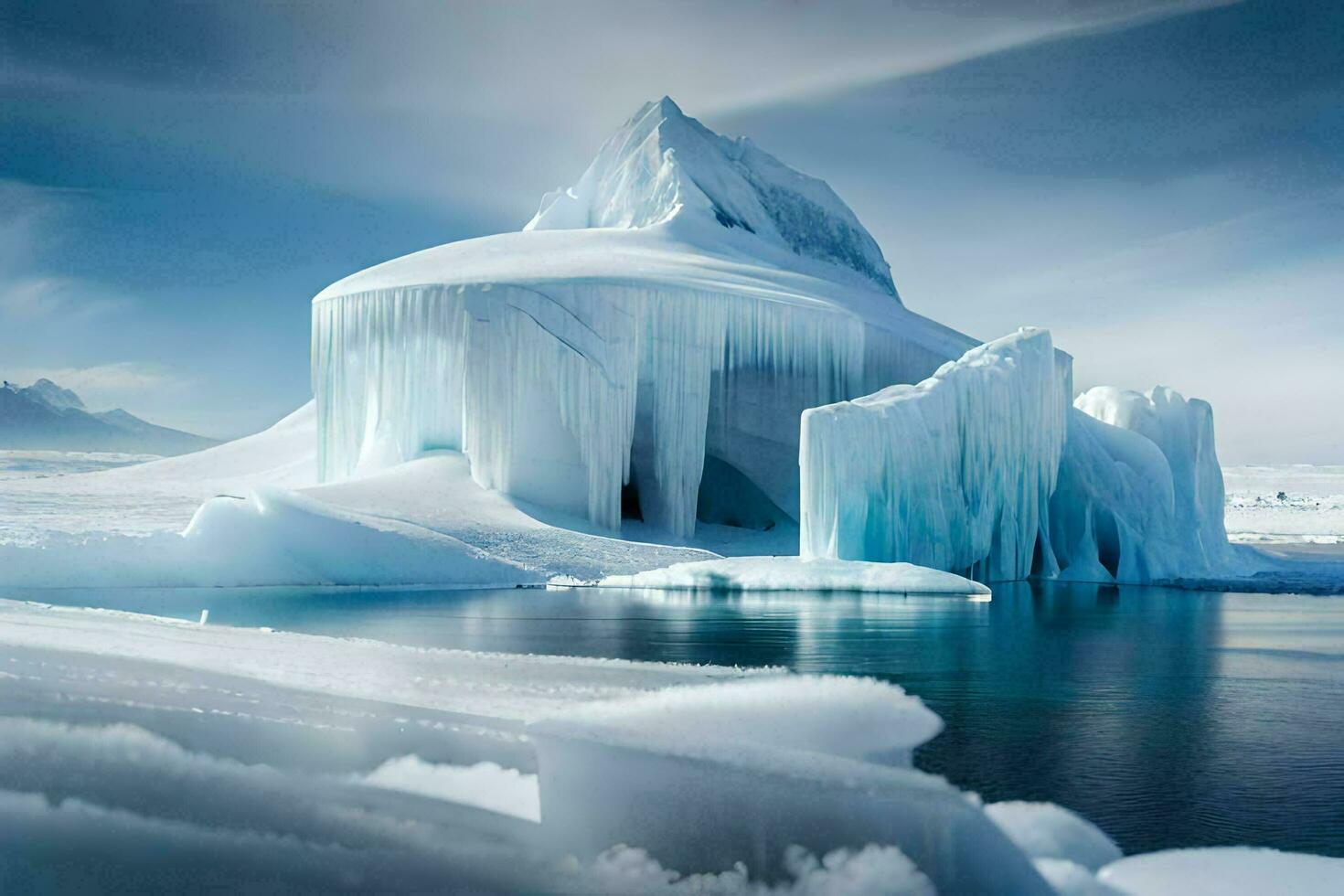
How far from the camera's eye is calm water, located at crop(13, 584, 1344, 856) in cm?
631

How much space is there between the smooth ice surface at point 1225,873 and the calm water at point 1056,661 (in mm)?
206

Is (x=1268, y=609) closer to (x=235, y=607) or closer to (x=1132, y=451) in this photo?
(x=1132, y=451)

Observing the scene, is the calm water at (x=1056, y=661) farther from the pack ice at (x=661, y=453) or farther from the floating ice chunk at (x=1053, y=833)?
the pack ice at (x=661, y=453)

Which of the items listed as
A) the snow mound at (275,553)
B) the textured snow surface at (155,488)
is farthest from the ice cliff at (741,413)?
the snow mound at (275,553)

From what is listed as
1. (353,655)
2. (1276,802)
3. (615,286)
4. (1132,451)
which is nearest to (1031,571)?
(1132,451)

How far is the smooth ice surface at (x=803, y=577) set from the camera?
1917 cm

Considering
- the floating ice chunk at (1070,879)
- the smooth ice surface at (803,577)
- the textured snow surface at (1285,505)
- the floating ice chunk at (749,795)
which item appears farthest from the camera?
the textured snow surface at (1285,505)

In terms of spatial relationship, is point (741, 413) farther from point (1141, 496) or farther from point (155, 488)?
point (155, 488)

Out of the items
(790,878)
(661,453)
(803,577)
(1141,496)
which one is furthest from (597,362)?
(790,878)

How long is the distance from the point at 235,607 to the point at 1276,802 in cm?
1222

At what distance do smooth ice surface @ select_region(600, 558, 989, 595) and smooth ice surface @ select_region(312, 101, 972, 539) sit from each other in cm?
461

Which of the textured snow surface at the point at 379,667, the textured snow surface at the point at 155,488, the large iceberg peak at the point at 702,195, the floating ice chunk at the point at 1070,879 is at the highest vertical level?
the large iceberg peak at the point at 702,195

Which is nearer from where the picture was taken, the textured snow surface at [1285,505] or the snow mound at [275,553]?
the snow mound at [275,553]

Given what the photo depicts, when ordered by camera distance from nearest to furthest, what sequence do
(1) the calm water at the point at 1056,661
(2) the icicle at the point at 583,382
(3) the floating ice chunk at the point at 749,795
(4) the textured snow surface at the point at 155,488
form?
(3) the floating ice chunk at the point at 749,795, (1) the calm water at the point at 1056,661, (4) the textured snow surface at the point at 155,488, (2) the icicle at the point at 583,382
